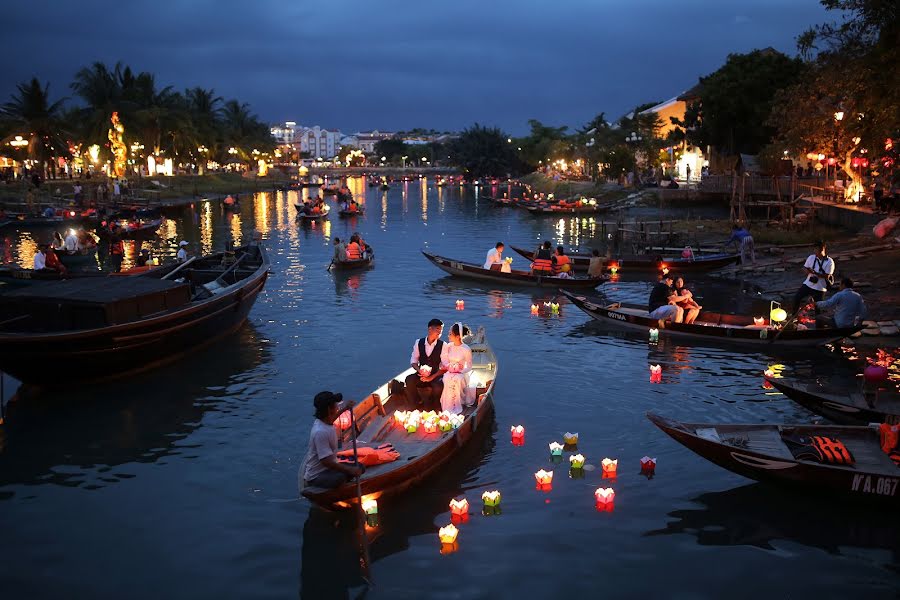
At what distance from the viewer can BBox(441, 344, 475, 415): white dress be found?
12.0m

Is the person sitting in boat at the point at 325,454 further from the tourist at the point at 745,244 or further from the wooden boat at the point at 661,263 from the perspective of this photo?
the tourist at the point at 745,244

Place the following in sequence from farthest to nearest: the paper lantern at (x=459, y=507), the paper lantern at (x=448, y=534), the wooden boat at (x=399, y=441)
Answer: the paper lantern at (x=459, y=507), the wooden boat at (x=399, y=441), the paper lantern at (x=448, y=534)

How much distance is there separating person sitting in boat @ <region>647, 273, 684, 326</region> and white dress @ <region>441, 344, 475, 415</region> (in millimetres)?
8490

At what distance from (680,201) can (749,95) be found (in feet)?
34.7

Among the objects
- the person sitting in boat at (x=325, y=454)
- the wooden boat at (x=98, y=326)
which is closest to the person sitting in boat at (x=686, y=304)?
the wooden boat at (x=98, y=326)

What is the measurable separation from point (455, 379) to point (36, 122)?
6004 centimetres

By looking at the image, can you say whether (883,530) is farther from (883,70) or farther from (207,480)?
(883,70)

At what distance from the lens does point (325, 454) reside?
895 cm

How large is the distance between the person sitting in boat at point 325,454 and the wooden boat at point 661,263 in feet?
71.6

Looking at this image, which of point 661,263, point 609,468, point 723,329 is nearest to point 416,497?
point 609,468

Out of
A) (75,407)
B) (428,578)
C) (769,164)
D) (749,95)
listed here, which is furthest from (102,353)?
(749,95)

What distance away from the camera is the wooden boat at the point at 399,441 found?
9430 mm

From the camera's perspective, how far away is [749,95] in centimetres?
5294

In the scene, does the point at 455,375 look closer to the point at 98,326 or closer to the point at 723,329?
the point at 98,326
